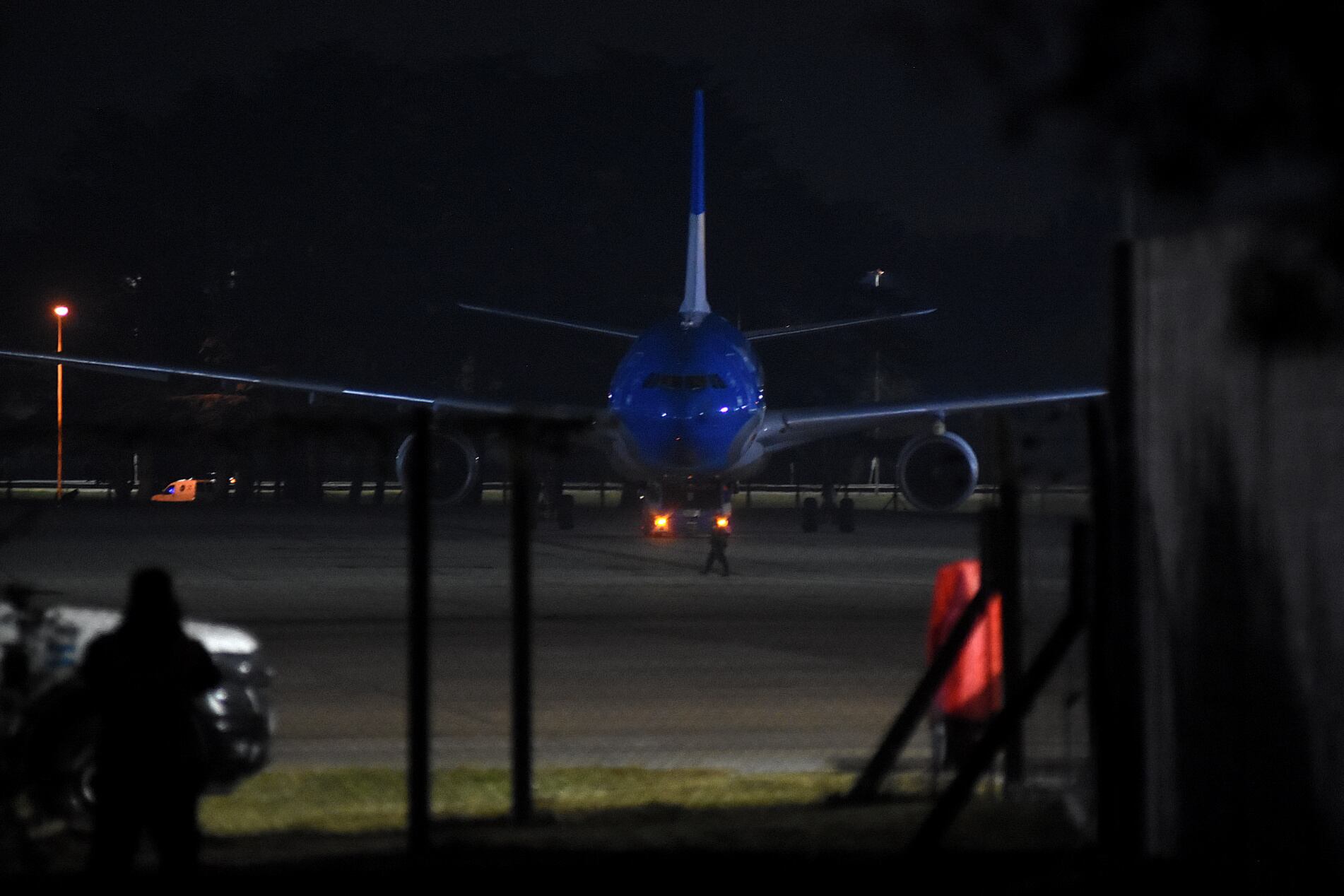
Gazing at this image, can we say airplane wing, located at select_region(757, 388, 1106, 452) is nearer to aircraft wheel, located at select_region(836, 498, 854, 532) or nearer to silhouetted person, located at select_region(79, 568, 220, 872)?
aircraft wheel, located at select_region(836, 498, 854, 532)

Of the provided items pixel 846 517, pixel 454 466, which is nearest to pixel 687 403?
pixel 454 466

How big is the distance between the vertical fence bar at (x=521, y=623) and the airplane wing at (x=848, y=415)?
27373 millimetres

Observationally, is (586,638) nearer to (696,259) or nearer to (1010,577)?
(1010,577)

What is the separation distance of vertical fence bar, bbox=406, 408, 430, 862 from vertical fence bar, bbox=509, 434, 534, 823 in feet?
1.30

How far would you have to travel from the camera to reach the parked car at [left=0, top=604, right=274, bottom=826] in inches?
288

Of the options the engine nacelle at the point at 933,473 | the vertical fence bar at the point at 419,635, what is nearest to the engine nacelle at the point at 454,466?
the engine nacelle at the point at 933,473

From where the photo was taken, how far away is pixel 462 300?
81125mm

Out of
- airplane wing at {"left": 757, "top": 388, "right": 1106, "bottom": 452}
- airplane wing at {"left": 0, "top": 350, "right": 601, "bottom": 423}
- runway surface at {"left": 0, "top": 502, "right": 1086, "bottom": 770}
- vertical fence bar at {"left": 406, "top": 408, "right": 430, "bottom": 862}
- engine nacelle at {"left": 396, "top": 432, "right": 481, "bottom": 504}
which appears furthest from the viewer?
airplane wing at {"left": 757, "top": 388, "right": 1106, "bottom": 452}

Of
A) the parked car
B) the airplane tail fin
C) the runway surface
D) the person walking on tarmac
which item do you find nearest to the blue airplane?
the airplane tail fin

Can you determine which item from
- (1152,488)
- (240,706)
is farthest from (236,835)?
(1152,488)

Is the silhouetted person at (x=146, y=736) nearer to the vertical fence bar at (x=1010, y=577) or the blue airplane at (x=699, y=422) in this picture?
the vertical fence bar at (x=1010, y=577)

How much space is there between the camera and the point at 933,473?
3662cm

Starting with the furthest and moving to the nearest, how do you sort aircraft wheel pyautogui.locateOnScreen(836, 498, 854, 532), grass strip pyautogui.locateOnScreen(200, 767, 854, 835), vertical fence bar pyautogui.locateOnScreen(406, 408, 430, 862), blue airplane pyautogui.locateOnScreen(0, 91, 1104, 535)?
1. aircraft wheel pyautogui.locateOnScreen(836, 498, 854, 532)
2. blue airplane pyautogui.locateOnScreen(0, 91, 1104, 535)
3. grass strip pyautogui.locateOnScreen(200, 767, 854, 835)
4. vertical fence bar pyautogui.locateOnScreen(406, 408, 430, 862)

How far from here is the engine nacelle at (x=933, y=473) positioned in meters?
36.3
